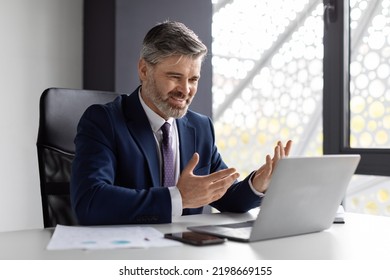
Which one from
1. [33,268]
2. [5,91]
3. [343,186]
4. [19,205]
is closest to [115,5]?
[5,91]

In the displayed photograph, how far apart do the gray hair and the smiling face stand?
0.02m

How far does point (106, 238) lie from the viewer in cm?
123

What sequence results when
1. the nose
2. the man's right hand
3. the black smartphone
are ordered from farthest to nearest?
the nose
the man's right hand
the black smartphone

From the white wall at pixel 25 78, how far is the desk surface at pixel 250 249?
1539 millimetres

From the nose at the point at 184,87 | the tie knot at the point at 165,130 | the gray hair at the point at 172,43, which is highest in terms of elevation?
the gray hair at the point at 172,43

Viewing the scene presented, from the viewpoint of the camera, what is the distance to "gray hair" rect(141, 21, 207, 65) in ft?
6.04

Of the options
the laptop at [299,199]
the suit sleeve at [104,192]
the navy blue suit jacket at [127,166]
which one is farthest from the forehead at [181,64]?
the laptop at [299,199]

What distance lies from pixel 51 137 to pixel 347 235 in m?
1.10

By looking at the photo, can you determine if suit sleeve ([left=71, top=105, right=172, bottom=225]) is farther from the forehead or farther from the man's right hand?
the forehead

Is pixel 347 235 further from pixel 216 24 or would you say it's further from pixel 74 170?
pixel 216 24

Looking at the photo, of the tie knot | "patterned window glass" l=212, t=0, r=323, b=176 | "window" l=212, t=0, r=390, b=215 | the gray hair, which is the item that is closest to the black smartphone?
the tie knot

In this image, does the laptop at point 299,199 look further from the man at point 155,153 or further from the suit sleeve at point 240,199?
the suit sleeve at point 240,199

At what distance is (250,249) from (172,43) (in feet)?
2.98

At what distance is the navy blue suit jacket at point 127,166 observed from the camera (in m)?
1.48
